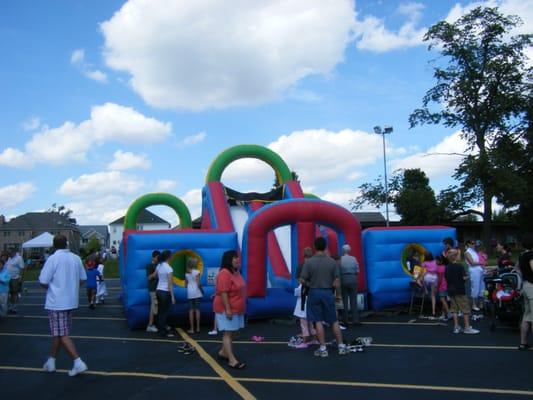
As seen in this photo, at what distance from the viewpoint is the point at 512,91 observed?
28.1m

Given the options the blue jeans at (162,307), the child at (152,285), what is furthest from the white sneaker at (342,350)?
the child at (152,285)

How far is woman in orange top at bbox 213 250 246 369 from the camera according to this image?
6.06 meters

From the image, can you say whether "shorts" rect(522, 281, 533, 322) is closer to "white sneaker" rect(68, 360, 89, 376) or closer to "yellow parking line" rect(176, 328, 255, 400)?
"yellow parking line" rect(176, 328, 255, 400)

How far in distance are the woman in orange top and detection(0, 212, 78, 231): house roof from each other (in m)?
69.8

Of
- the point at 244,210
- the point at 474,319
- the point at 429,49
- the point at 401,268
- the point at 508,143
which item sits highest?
the point at 429,49

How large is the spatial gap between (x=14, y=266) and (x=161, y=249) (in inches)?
185

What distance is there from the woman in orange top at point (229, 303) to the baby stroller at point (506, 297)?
4588 mm

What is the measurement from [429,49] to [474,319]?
77.6 ft

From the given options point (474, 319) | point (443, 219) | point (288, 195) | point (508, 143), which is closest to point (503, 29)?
point (508, 143)

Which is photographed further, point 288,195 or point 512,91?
point 512,91

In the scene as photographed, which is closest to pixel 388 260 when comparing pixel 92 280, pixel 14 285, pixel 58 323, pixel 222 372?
pixel 222 372

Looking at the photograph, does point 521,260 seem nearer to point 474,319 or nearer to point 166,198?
point 474,319

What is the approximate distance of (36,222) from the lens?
73.8 m

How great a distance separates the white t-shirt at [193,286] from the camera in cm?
884
